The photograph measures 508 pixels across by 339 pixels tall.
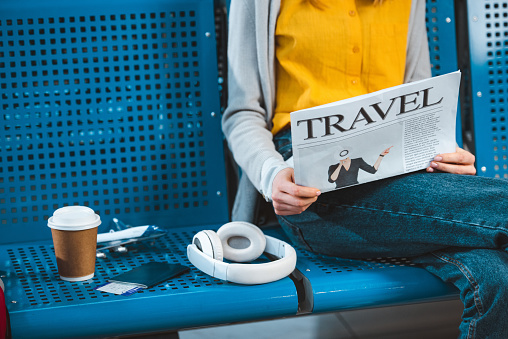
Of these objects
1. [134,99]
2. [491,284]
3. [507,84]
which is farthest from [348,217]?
[507,84]

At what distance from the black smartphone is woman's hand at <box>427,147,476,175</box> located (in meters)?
0.70

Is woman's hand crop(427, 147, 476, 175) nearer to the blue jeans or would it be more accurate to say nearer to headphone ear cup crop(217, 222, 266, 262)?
the blue jeans

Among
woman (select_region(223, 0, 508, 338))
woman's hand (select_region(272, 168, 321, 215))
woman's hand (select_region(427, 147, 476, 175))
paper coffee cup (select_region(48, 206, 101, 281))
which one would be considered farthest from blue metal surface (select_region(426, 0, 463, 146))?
paper coffee cup (select_region(48, 206, 101, 281))

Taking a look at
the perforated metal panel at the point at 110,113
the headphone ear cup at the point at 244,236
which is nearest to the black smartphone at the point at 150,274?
the headphone ear cup at the point at 244,236

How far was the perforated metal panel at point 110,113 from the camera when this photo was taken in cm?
201

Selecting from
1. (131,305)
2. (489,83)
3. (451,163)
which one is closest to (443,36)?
(489,83)

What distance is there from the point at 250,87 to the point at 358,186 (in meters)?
0.46

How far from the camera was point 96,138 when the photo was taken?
2.06 m

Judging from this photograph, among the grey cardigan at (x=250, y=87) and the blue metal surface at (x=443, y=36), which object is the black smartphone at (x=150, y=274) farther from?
the blue metal surface at (x=443, y=36)

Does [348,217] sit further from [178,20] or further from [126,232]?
[178,20]

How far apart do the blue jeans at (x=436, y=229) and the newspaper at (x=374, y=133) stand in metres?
0.08

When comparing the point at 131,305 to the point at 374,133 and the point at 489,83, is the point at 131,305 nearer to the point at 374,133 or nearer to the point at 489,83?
the point at 374,133

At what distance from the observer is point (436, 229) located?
1.54 m

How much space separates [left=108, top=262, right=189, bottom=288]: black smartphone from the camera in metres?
1.57
